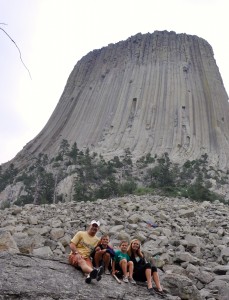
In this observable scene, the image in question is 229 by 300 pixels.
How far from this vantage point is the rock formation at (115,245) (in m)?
4.40

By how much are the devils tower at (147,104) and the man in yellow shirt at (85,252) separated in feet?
133

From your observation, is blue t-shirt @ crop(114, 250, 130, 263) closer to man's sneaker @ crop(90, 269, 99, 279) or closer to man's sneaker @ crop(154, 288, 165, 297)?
man's sneaker @ crop(154, 288, 165, 297)

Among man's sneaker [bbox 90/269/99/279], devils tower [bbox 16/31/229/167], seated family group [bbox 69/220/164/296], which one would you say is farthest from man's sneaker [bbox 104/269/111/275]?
devils tower [bbox 16/31/229/167]

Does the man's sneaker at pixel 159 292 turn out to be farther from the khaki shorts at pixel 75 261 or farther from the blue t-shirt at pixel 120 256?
the khaki shorts at pixel 75 261

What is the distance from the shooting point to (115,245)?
26.1 feet

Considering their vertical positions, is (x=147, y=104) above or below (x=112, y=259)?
above

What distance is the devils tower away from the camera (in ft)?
164

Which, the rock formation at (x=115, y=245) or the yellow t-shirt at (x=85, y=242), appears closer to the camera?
the rock formation at (x=115, y=245)

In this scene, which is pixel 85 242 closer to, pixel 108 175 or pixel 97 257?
pixel 97 257

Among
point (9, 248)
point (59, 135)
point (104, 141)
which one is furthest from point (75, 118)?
point (9, 248)

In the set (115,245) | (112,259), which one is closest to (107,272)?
(112,259)

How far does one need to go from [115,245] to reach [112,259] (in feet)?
8.42

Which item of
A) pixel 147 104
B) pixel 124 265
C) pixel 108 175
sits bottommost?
pixel 124 265

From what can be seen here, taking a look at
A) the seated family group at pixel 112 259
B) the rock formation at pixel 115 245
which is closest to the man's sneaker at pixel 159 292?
the seated family group at pixel 112 259
